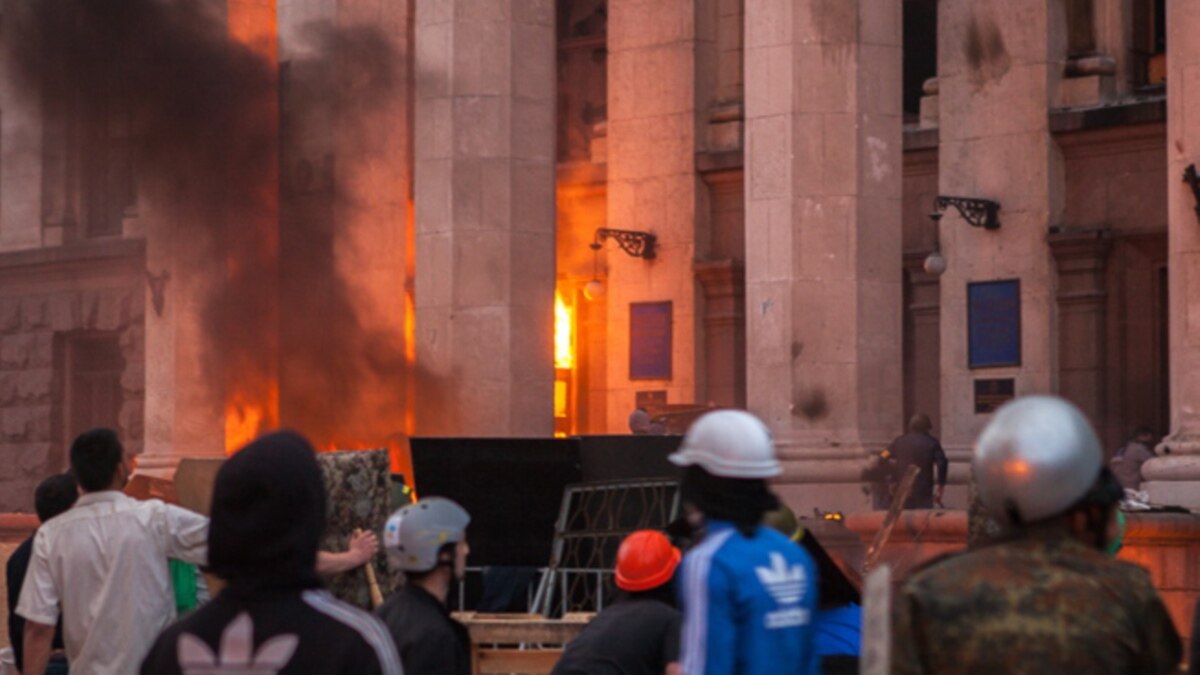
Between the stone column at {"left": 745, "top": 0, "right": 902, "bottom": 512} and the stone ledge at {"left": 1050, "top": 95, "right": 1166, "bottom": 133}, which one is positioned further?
the stone ledge at {"left": 1050, "top": 95, "right": 1166, "bottom": 133}

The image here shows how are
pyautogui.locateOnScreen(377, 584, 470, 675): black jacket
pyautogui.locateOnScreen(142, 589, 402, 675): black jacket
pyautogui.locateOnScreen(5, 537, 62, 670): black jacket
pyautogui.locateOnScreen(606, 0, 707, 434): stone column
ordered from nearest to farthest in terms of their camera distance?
pyautogui.locateOnScreen(142, 589, 402, 675): black jacket, pyautogui.locateOnScreen(377, 584, 470, 675): black jacket, pyautogui.locateOnScreen(5, 537, 62, 670): black jacket, pyautogui.locateOnScreen(606, 0, 707, 434): stone column

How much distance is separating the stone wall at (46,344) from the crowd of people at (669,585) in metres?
22.3

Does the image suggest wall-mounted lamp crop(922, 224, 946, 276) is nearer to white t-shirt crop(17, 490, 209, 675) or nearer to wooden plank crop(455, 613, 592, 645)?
wooden plank crop(455, 613, 592, 645)

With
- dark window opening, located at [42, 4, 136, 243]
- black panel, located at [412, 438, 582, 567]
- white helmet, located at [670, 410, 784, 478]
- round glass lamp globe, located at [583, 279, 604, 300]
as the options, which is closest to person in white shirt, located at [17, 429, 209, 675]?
white helmet, located at [670, 410, 784, 478]

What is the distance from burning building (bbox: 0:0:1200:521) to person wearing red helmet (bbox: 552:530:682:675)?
8.09 meters

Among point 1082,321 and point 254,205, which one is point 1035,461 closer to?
point 1082,321

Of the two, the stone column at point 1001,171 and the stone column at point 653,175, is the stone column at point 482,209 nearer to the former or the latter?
the stone column at point 1001,171

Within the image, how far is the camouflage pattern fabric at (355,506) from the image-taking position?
8.69 m

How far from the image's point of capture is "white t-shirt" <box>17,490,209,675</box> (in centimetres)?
743

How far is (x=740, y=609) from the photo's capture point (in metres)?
5.07

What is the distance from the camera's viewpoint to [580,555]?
456 inches

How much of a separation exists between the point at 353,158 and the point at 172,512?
17.5m

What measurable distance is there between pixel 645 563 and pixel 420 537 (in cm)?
150

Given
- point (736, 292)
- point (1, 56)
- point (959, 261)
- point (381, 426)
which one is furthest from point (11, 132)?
point (959, 261)
